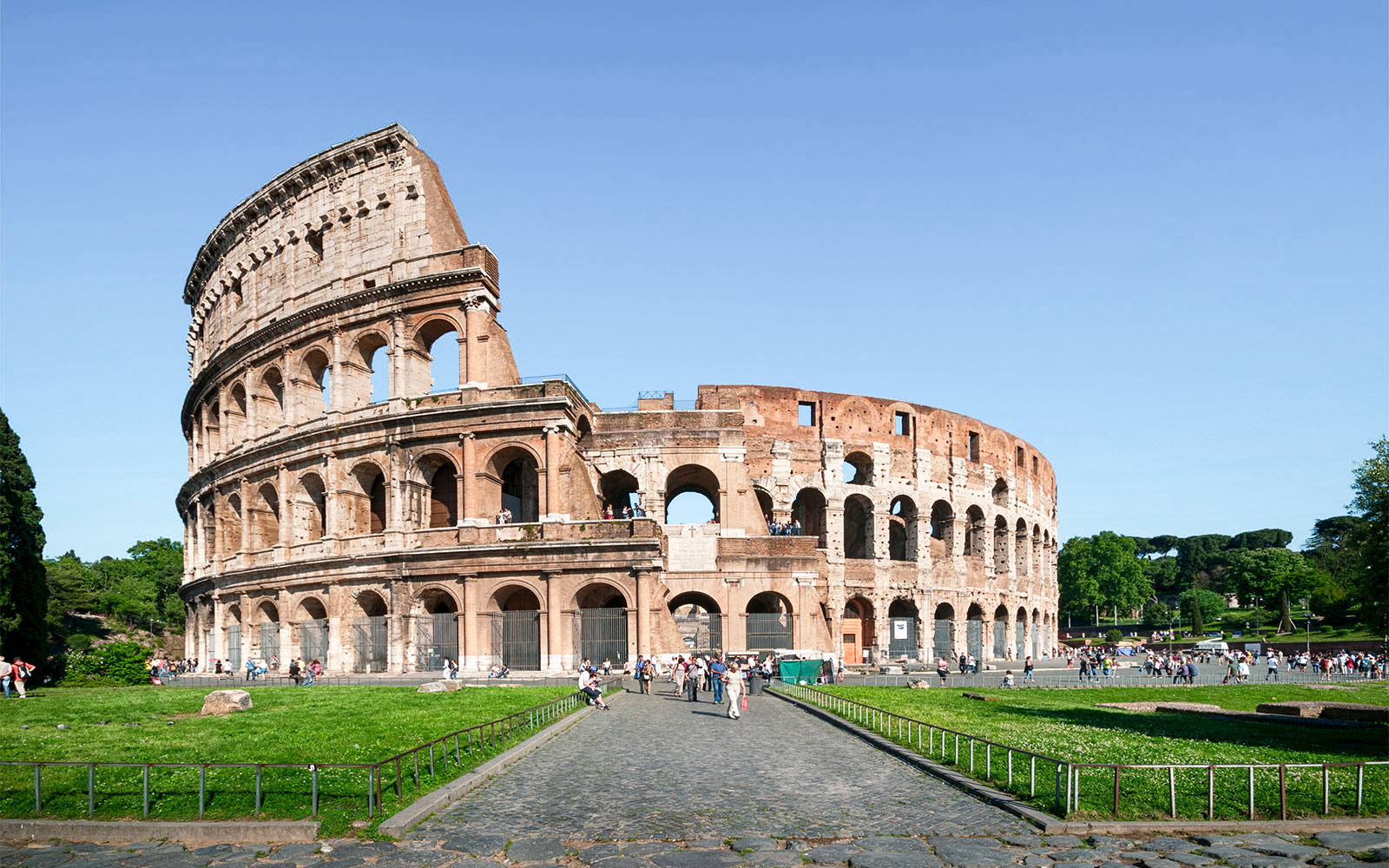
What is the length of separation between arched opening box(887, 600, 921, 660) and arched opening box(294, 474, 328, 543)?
24449 mm

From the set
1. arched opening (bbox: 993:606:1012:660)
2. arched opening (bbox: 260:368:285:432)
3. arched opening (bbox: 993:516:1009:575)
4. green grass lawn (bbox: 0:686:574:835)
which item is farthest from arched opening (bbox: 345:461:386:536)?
arched opening (bbox: 993:516:1009:575)

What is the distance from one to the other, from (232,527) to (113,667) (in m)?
10.7

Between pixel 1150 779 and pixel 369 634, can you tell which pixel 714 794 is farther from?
pixel 369 634

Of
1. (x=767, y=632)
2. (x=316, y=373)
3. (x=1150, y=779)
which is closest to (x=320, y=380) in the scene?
(x=316, y=373)

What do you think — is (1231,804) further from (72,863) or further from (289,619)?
(289,619)

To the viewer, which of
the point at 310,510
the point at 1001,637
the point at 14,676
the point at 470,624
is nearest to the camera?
the point at 14,676

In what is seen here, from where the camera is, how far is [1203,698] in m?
27.6

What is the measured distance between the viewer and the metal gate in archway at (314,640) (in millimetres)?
36688

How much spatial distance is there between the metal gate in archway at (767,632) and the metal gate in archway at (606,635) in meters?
5.76

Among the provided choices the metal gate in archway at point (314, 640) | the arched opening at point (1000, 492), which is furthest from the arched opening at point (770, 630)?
the arched opening at point (1000, 492)

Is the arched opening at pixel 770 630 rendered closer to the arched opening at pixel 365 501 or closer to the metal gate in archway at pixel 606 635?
the metal gate in archway at pixel 606 635

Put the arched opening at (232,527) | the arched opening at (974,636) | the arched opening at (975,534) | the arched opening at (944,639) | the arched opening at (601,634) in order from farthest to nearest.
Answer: the arched opening at (975,534) < the arched opening at (974,636) < the arched opening at (944,639) < the arched opening at (232,527) < the arched opening at (601,634)

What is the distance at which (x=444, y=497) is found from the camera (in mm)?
37438

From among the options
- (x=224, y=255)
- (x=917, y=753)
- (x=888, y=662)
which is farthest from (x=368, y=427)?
(x=917, y=753)
